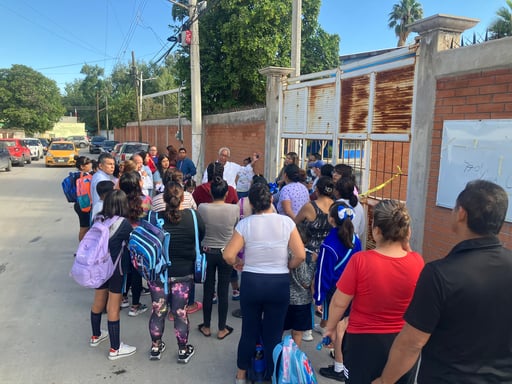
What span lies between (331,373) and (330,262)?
113cm

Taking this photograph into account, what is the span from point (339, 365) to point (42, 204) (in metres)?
11.5

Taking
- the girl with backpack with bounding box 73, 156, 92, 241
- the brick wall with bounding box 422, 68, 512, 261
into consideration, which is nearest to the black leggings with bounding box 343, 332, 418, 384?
the brick wall with bounding box 422, 68, 512, 261

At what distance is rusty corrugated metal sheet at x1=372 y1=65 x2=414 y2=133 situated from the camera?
5562 mm

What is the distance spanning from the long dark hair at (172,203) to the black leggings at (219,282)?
64 centimetres

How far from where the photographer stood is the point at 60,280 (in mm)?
5988

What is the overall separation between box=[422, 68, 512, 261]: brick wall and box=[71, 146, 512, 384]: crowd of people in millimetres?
1374

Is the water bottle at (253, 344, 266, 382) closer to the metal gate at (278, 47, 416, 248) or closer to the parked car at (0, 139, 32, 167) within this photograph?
the metal gate at (278, 47, 416, 248)

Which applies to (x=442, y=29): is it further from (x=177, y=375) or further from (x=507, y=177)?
(x=177, y=375)

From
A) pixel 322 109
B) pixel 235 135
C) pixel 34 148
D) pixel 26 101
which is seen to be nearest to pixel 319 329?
pixel 322 109

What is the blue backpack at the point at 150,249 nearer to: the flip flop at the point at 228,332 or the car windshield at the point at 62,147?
the flip flop at the point at 228,332

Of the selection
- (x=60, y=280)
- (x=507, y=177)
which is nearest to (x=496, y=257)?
(x=507, y=177)

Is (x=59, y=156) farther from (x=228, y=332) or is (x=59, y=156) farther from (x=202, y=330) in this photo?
(x=228, y=332)

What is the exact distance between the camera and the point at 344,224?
325 cm

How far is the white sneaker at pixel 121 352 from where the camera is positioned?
388cm
